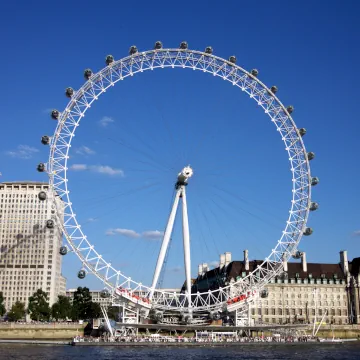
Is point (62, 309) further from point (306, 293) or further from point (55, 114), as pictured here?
point (55, 114)

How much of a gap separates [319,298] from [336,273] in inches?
326

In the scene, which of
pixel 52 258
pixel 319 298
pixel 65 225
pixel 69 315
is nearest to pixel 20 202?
pixel 52 258

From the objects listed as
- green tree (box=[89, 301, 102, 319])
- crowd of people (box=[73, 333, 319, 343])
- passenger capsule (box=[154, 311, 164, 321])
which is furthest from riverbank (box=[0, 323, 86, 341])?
green tree (box=[89, 301, 102, 319])

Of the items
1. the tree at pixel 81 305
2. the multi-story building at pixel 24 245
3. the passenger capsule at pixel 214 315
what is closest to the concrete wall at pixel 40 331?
the tree at pixel 81 305

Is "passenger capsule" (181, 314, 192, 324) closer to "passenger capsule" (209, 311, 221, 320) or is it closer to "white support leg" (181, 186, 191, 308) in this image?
"passenger capsule" (209, 311, 221, 320)

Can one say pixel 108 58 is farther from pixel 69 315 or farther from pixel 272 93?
pixel 69 315

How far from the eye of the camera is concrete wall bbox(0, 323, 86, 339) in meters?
108

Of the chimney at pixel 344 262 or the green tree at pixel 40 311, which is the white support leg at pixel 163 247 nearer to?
the green tree at pixel 40 311

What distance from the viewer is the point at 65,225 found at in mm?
80000

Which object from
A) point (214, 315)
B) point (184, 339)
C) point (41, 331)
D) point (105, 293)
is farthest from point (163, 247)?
point (41, 331)

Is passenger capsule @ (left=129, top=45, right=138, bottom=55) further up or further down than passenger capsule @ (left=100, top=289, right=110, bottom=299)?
further up

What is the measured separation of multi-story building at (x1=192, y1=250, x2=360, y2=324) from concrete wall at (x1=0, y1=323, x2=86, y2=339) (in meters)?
39.6

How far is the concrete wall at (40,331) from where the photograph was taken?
108 metres

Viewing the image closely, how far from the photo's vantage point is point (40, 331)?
362ft
